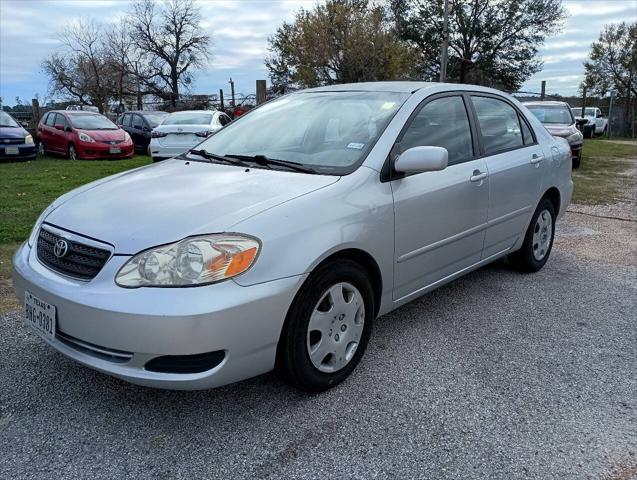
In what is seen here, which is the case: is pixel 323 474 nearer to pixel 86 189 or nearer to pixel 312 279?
pixel 312 279

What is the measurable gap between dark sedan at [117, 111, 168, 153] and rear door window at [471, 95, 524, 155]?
13.1 meters

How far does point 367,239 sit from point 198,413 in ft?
3.94

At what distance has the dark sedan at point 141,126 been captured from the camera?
15.9 m

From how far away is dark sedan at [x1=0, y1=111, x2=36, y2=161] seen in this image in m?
13.0

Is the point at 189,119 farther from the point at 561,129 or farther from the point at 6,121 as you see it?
the point at 561,129

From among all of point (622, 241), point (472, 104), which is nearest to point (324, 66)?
point (622, 241)

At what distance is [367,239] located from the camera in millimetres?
2822

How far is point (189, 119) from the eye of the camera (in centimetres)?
1245

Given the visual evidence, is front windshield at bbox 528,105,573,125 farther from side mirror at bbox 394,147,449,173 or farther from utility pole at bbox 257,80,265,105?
side mirror at bbox 394,147,449,173

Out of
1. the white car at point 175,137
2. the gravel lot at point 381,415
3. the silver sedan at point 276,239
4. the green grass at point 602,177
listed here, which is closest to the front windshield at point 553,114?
the green grass at point 602,177

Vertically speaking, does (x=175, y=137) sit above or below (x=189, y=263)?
above

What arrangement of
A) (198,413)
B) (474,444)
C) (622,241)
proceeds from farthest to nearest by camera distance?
(622,241)
(198,413)
(474,444)

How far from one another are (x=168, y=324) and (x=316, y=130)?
66.8 inches

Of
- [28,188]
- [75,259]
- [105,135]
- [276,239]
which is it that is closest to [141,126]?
[105,135]
